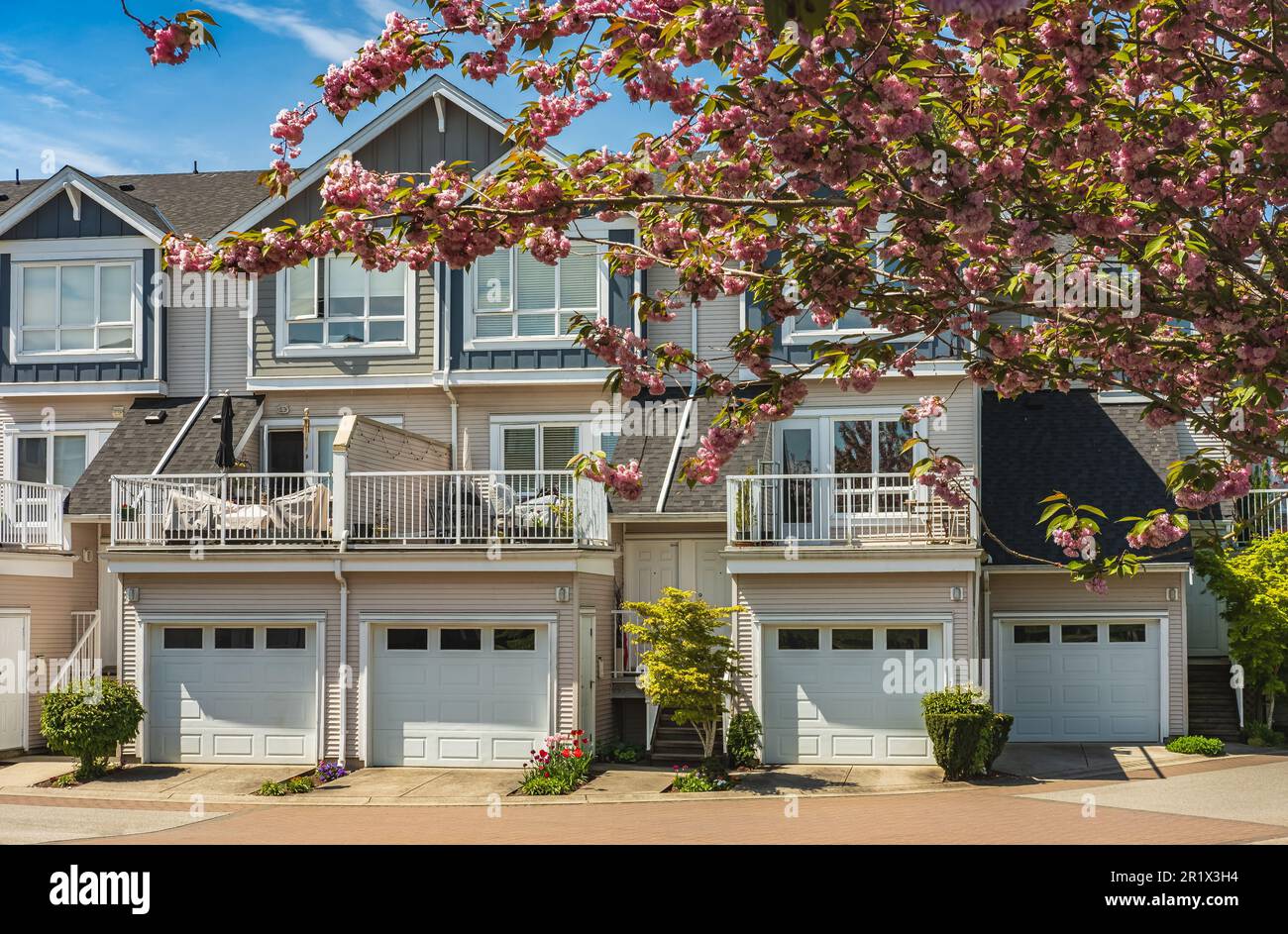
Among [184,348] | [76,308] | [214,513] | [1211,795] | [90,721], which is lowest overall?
[1211,795]

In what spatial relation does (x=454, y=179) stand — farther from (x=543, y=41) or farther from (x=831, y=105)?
(x=831, y=105)

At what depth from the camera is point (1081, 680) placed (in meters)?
24.5

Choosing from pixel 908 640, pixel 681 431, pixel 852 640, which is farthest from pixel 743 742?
pixel 681 431

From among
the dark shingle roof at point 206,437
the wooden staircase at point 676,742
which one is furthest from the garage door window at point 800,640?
the dark shingle roof at point 206,437

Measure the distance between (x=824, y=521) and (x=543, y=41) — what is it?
15171 millimetres

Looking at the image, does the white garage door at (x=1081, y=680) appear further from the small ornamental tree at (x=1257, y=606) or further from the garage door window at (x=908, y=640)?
the garage door window at (x=908, y=640)

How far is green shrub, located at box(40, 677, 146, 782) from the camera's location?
20.7 meters

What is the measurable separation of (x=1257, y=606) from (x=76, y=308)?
825 inches

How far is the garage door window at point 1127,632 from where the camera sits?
24.5m

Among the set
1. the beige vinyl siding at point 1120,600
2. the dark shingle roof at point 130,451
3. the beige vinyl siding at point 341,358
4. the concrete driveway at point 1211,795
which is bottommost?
the concrete driveway at point 1211,795

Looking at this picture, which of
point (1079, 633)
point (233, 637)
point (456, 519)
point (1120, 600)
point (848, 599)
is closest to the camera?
point (456, 519)

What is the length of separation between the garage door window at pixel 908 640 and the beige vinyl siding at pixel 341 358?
910cm

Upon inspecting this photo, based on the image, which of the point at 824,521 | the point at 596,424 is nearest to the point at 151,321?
the point at 596,424

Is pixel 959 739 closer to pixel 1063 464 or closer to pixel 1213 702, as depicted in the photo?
pixel 1063 464
